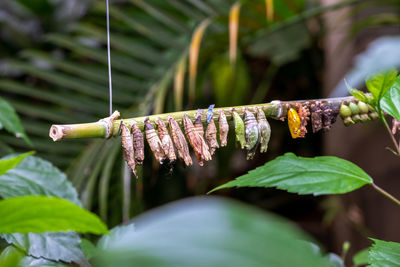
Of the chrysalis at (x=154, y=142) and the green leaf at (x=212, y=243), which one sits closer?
the green leaf at (x=212, y=243)

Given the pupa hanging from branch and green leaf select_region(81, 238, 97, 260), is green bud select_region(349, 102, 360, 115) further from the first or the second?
green leaf select_region(81, 238, 97, 260)

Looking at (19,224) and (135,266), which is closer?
(135,266)

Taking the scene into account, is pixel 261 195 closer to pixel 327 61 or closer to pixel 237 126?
pixel 327 61

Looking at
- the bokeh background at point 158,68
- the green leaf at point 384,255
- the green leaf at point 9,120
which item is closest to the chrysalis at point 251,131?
the green leaf at point 384,255

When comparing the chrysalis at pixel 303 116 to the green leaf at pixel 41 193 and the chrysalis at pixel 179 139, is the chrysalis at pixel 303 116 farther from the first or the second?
the green leaf at pixel 41 193

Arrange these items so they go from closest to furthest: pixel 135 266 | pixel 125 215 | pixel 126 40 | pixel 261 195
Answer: pixel 135 266, pixel 125 215, pixel 126 40, pixel 261 195

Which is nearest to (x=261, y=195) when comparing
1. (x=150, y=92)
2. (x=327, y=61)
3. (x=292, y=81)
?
(x=292, y=81)

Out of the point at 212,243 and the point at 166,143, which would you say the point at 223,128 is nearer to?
the point at 166,143
